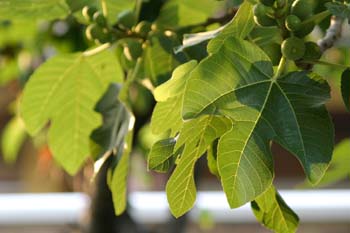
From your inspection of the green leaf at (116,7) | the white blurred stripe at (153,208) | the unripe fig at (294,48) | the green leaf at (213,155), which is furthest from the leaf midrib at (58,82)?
the white blurred stripe at (153,208)

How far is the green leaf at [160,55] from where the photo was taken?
2.86ft

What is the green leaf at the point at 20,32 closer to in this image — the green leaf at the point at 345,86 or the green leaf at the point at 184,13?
the green leaf at the point at 184,13

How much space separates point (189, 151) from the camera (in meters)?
0.70

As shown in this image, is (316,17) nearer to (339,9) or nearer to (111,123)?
(339,9)

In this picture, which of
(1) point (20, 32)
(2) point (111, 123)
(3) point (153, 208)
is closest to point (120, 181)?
(2) point (111, 123)

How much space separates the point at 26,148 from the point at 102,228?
2396 millimetres

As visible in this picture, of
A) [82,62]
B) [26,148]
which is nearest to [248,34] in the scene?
[82,62]

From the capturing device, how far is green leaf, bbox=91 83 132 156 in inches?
34.3

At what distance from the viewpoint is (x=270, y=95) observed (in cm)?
68

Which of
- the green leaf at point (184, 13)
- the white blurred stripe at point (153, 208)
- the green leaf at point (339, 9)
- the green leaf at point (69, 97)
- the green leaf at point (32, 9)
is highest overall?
the green leaf at point (339, 9)

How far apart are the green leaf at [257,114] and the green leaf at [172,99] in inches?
1.5

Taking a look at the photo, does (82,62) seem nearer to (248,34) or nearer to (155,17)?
(155,17)

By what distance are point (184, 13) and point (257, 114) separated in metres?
0.31

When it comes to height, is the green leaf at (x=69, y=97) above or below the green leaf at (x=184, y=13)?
below
